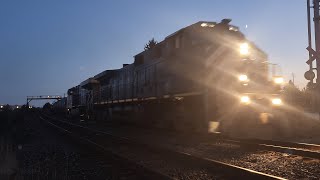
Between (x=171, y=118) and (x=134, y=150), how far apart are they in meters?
5.31

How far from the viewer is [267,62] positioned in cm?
1538

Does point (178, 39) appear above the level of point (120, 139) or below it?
above

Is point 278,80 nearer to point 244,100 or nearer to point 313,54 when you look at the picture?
point 244,100

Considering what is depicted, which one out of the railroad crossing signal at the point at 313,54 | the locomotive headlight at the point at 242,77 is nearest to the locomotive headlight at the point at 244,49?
the locomotive headlight at the point at 242,77

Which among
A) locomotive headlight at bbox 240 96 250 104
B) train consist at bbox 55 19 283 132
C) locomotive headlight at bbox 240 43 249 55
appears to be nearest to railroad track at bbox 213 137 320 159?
train consist at bbox 55 19 283 132

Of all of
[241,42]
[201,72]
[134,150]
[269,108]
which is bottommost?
[134,150]

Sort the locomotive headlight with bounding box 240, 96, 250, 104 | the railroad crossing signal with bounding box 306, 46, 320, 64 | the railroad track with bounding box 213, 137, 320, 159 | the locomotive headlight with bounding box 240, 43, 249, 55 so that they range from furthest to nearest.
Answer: the railroad crossing signal with bounding box 306, 46, 320, 64 → the locomotive headlight with bounding box 240, 43, 249, 55 → the locomotive headlight with bounding box 240, 96, 250, 104 → the railroad track with bounding box 213, 137, 320, 159

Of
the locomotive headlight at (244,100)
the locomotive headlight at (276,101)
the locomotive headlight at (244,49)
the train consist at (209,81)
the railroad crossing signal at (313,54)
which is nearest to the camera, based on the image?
the locomotive headlight at (244,100)

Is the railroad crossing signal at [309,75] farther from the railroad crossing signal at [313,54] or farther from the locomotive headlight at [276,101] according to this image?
the locomotive headlight at [276,101]

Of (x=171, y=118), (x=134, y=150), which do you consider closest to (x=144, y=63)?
(x=171, y=118)

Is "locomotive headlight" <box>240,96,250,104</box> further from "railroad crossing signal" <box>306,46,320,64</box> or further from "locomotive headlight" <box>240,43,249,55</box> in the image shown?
"railroad crossing signal" <box>306,46,320,64</box>

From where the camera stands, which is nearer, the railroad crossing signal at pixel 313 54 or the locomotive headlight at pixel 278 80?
the locomotive headlight at pixel 278 80

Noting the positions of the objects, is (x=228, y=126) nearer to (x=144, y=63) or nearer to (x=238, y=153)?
(x=238, y=153)

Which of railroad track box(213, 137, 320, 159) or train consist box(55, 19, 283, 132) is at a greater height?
train consist box(55, 19, 283, 132)
